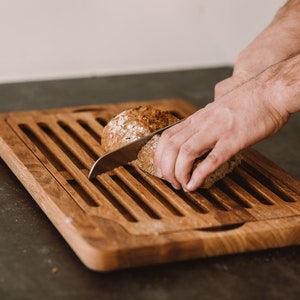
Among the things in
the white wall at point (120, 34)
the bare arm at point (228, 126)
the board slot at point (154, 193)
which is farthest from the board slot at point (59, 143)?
the white wall at point (120, 34)

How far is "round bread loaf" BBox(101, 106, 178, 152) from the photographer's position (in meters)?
1.42

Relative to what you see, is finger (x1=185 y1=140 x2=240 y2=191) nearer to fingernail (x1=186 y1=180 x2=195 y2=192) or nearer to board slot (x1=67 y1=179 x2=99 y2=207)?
fingernail (x1=186 y1=180 x2=195 y2=192)

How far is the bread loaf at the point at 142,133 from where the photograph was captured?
1.36 metres

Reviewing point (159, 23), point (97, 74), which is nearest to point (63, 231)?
point (97, 74)

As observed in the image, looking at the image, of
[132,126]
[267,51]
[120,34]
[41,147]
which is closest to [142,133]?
[132,126]

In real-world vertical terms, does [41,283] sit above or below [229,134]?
below

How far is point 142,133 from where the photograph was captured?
4.64 ft

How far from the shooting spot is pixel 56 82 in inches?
84.0

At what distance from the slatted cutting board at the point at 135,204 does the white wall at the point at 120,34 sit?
0.65 meters

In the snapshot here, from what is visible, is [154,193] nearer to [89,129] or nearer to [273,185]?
[273,185]

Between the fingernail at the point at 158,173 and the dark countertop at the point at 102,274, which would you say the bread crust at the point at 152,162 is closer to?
the fingernail at the point at 158,173

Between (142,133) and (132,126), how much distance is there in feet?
0.09

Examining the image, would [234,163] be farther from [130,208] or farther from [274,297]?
[274,297]

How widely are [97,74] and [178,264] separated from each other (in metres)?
1.27
